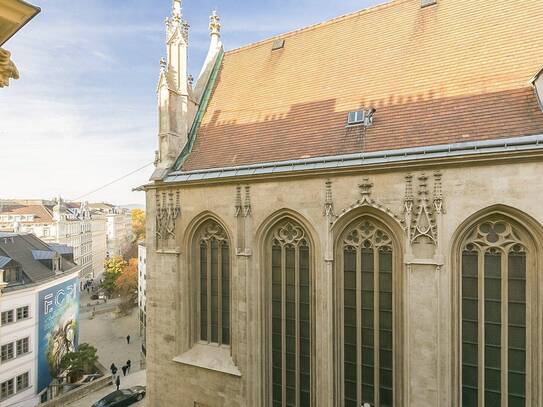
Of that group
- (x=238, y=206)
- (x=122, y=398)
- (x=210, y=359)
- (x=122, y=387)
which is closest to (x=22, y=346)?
(x=122, y=387)

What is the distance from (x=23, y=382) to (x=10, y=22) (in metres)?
27.0

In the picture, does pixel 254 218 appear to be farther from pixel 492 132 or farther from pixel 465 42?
pixel 465 42

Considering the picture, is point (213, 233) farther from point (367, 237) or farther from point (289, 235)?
point (367, 237)

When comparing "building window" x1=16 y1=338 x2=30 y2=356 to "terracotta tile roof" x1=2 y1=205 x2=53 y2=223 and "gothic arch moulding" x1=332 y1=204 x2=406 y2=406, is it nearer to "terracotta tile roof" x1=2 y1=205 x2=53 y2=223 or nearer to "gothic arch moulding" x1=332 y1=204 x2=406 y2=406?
"gothic arch moulding" x1=332 y1=204 x2=406 y2=406

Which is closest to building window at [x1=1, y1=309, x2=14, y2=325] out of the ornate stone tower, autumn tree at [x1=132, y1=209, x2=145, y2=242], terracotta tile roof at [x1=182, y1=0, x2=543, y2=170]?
the ornate stone tower

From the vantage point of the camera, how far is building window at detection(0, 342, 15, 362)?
73.3 feet

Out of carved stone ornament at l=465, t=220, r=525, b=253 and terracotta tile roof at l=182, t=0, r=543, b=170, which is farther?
terracotta tile roof at l=182, t=0, r=543, b=170

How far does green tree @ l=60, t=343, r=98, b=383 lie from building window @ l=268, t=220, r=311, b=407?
2042 centimetres

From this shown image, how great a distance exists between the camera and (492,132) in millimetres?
9023

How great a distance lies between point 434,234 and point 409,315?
228 centimetres

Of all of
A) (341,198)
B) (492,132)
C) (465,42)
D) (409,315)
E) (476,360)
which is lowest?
(476,360)

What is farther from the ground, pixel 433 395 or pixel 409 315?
pixel 409 315

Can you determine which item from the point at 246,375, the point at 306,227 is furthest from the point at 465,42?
the point at 246,375

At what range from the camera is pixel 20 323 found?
23.6m
